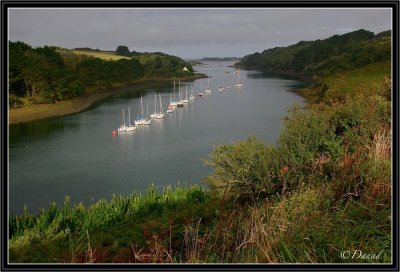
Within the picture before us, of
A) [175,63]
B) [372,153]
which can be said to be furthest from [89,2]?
[175,63]

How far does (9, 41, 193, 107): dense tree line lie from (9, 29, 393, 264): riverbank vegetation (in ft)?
115

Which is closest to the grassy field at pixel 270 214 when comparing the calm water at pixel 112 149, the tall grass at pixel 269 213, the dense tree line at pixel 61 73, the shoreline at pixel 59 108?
the tall grass at pixel 269 213

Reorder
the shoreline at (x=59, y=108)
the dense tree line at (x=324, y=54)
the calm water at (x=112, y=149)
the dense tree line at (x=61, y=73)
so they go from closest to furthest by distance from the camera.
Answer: the calm water at (x=112, y=149)
the shoreline at (x=59, y=108)
the dense tree line at (x=61, y=73)
the dense tree line at (x=324, y=54)

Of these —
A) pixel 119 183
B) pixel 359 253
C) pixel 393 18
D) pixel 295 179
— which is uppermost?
pixel 393 18

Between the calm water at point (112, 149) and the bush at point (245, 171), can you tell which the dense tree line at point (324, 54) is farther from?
the bush at point (245, 171)

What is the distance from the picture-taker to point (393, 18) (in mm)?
3389

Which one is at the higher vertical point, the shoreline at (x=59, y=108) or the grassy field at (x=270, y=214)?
the grassy field at (x=270, y=214)

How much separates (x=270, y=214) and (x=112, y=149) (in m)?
25.1

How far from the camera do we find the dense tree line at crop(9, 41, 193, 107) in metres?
44.6

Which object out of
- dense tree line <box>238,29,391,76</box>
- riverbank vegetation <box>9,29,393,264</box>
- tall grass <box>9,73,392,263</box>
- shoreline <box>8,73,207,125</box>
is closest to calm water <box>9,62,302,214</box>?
shoreline <box>8,73,207,125</box>

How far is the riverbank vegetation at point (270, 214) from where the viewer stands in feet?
11.8

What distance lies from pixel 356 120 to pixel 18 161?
68.6 ft

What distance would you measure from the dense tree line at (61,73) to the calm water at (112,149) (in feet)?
16.3

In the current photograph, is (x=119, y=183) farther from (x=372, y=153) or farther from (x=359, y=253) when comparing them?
(x=359, y=253)
